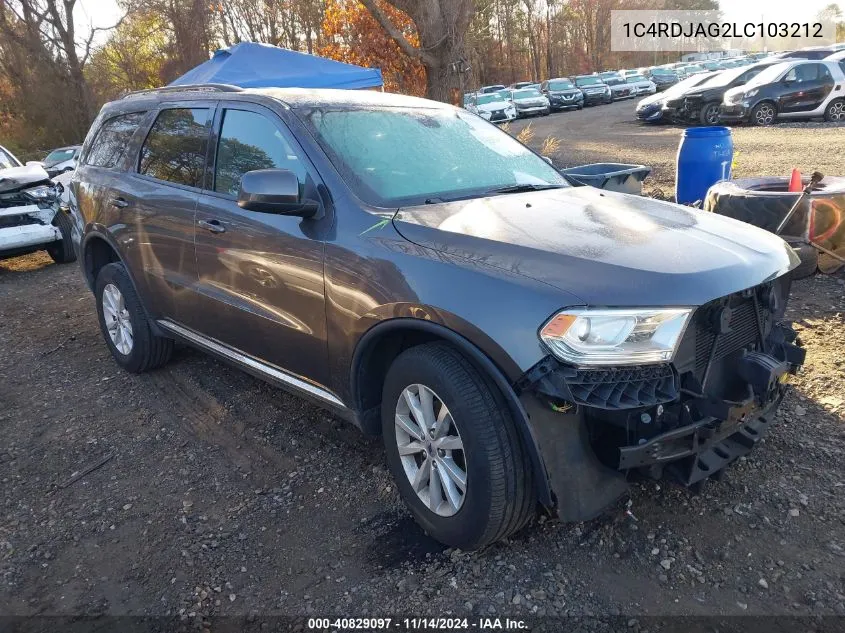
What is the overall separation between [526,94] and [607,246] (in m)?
27.4

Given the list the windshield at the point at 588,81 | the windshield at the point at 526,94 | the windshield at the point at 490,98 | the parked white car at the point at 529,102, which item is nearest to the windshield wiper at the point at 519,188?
the windshield at the point at 490,98

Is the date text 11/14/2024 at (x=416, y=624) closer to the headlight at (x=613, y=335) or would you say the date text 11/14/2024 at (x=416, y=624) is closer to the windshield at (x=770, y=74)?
the headlight at (x=613, y=335)

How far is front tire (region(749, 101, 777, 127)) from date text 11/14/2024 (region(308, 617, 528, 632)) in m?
17.0

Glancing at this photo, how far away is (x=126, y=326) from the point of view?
470 cm

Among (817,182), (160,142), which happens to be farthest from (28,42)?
(817,182)

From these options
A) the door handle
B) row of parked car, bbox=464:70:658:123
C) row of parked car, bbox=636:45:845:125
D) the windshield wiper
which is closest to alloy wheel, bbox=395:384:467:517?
the windshield wiper

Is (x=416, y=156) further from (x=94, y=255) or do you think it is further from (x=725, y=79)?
(x=725, y=79)

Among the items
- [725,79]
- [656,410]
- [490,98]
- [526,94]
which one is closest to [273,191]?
[656,410]

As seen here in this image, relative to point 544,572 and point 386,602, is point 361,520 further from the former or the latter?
point 544,572

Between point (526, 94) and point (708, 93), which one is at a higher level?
point (526, 94)

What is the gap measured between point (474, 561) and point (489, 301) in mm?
1069

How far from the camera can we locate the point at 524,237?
8.21 ft

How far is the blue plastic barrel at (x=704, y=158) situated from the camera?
6.56 metres

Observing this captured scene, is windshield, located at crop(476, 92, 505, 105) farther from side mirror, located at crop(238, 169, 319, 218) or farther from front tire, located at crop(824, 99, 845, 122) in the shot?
side mirror, located at crop(238, 169, 319, 218)
